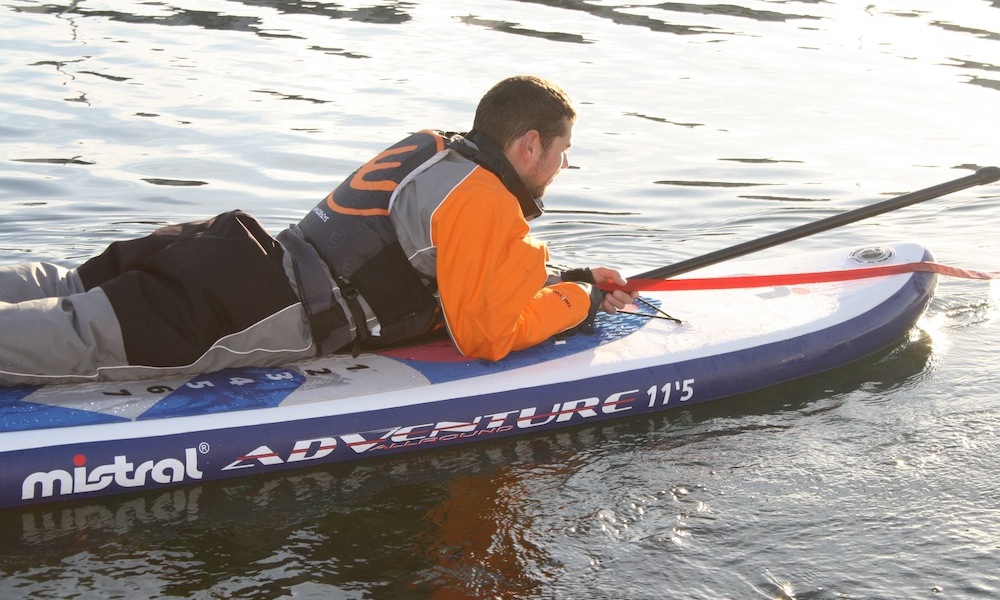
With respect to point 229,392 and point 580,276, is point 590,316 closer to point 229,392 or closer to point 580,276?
point 580,276

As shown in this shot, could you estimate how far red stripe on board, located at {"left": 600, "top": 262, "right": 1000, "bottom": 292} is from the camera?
17.9 ft

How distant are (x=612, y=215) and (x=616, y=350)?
3336mm

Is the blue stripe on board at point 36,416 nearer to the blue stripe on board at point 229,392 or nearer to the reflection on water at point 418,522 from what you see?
the blue stripe on board at point 229,392

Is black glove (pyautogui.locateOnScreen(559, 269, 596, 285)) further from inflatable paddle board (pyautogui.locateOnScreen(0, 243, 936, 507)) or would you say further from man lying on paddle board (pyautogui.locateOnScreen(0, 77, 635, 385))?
man lying on paddle board (pyautogui.locateOnScreen(0, 77, 635, 385))

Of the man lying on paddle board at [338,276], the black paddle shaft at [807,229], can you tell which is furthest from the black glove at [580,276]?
the man lying on paddle board at [338,276]

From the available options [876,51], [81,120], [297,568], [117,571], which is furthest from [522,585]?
[876,51]

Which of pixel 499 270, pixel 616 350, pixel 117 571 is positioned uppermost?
pixel 499 270

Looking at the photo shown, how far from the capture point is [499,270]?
170 inches

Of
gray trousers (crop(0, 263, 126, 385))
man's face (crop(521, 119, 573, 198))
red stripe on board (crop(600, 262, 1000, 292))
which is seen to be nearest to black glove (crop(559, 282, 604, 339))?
red stripe on board (crop(600, 262, 1000, 292))

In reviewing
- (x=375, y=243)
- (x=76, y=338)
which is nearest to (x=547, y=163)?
(x=375, y=243)

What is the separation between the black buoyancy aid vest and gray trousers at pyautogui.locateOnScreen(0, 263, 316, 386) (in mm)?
153

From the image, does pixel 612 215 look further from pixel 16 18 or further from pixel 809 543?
pixel 16 18

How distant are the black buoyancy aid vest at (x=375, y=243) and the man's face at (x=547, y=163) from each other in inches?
3.1

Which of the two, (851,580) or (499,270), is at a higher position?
(499,270)
